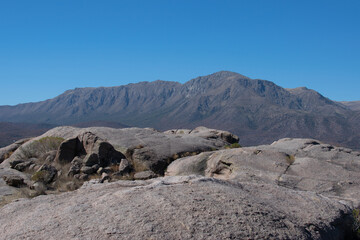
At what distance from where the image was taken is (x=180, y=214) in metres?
4.89

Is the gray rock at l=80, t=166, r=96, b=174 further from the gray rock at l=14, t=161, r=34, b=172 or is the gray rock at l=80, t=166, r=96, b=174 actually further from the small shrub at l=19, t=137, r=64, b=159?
the small shrub at l=19, t=137, r=64, b=159

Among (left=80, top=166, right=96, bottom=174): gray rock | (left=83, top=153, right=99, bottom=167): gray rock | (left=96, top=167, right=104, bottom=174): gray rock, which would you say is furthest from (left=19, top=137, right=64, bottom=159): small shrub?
(left=96, top=167, right=104, bottom=174): gray rock

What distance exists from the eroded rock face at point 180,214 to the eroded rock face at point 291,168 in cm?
255

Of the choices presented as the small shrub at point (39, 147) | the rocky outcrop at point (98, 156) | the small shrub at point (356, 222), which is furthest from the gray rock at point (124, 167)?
the small shrub at point (356, 222)

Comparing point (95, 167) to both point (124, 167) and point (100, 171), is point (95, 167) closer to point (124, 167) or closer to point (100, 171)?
point (100, 171)

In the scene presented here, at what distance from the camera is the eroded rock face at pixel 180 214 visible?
15.0 feet

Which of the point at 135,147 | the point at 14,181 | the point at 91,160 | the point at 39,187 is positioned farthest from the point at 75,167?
the point at 135,147

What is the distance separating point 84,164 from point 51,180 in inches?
66.1

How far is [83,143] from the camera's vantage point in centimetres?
1614

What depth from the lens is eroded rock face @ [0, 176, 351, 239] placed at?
15.0 ft

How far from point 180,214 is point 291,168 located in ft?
23.0

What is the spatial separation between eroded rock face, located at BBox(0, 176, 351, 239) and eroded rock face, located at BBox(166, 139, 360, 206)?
255cm

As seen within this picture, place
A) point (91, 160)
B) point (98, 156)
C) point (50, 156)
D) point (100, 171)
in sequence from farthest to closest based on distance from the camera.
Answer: point (50, 156) → point (98, 156) → point (91, 160) → point (100, 171)

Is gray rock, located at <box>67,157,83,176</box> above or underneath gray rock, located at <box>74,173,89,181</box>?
above
